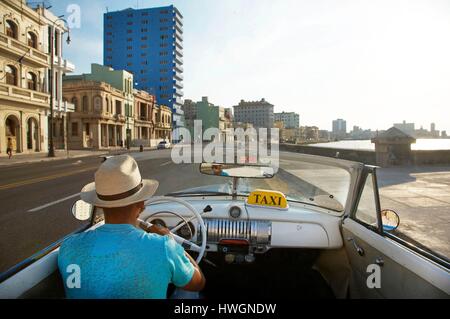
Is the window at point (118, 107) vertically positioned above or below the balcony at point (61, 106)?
above

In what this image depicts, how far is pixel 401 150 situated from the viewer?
680 inches

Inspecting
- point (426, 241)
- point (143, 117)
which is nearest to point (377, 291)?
point (426, 241)

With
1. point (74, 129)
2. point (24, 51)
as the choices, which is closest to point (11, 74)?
point (24, 51)

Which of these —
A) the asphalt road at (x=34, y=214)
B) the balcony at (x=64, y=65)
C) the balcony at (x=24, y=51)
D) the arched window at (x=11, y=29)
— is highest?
the arched window at (x=11, y=29)

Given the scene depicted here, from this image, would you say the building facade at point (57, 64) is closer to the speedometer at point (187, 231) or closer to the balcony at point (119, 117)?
the balcony at point (119, 117)

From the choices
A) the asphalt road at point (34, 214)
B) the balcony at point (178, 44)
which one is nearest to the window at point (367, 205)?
the asphalt road at point (34, 214)

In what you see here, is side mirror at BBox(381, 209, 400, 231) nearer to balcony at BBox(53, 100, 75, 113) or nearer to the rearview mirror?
the rearview mirror

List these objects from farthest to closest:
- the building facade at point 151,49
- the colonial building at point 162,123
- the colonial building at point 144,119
Result: the building facade at point 151,49 < the colonial building at point 162,123 < the colonial building at point 144,119

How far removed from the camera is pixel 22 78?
1257 inches

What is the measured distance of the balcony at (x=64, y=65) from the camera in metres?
39.1

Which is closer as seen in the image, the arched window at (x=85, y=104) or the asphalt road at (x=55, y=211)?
the asphalt road at (x=55, y=211)

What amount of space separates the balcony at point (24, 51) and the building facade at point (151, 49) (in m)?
67.3

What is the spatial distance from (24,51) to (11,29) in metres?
2.23
